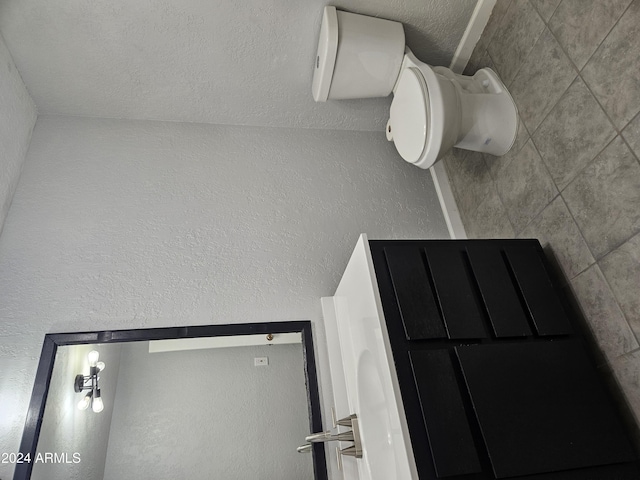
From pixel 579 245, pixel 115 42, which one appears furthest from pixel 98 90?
pixel 579 245

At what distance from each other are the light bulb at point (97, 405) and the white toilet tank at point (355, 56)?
1278 mm

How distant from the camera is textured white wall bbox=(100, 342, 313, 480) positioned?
117cm

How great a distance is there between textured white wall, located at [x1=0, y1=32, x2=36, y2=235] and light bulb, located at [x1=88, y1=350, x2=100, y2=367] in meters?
0.57

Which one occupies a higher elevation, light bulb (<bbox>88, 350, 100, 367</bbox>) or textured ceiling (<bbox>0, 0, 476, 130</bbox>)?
textured ceiling (<bbox>0, 0, 476, 130</bbox>)

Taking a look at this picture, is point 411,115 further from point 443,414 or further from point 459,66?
point 443,414

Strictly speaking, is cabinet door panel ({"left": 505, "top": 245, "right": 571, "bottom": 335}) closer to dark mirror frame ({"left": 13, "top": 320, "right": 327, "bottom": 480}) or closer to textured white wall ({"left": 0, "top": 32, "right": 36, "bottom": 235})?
dark mirror frame ({"left": 13, "top": 320, "right": 327, "bottom": 480})

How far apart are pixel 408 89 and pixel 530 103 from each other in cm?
39

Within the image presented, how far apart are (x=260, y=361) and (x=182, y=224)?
59 cm

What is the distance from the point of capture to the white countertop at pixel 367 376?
877 millimetres

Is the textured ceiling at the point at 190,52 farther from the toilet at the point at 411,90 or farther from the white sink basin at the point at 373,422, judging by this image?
the white sink basin at the point at 373,422

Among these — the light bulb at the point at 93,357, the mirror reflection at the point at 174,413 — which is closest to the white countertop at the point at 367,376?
the mirror reflection at the point at 174,413

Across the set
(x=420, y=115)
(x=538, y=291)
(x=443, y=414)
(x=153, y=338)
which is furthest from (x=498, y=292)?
(x=153, y=338)

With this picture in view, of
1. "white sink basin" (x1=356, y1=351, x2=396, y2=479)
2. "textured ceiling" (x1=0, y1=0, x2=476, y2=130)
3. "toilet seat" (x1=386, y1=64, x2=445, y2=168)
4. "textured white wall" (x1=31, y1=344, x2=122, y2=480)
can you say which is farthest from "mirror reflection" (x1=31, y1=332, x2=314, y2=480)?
"textured ceiling" (x1=0, y1=0, x2=476, y2=130)

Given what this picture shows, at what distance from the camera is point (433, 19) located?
156 cm
